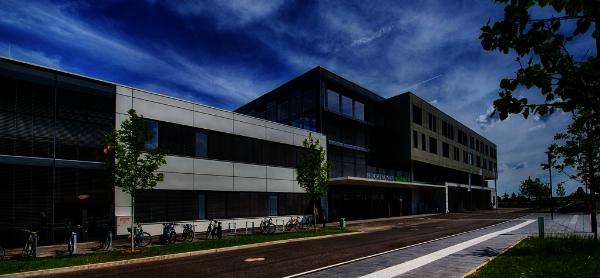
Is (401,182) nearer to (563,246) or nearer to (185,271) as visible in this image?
(563,246)

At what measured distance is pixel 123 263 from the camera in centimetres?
1430

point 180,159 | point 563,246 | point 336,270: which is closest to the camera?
point 336,270

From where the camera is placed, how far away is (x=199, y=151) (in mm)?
27141

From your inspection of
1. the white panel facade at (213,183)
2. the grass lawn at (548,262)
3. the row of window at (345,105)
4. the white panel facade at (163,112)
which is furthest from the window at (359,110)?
the grass lawn at (548,262)

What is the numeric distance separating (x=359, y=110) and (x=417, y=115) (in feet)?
35.6

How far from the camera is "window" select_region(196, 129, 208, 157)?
27.1m

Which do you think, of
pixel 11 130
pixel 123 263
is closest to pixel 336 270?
pixel 123 263

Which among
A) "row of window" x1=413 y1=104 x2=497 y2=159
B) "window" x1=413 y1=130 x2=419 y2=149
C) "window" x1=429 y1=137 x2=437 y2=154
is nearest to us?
"window" x1=413 y1=130 x2=419 y2=149

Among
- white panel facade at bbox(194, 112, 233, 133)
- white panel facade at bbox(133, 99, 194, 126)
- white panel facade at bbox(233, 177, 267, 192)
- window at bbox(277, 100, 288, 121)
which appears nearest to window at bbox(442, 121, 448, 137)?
window at bbox(277, 100, 288, 121)

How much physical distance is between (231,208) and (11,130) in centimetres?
1449

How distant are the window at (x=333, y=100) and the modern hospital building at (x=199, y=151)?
0.65 ft

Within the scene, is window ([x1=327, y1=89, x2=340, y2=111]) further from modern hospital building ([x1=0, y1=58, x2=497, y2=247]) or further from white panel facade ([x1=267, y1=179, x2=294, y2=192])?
white panel facade ([x1=267, y1=179, x2=294, y2=192])

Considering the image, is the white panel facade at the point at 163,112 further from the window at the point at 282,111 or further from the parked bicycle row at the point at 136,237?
the window at the point at 282,111

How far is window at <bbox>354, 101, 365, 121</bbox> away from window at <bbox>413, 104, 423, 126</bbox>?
860cm
